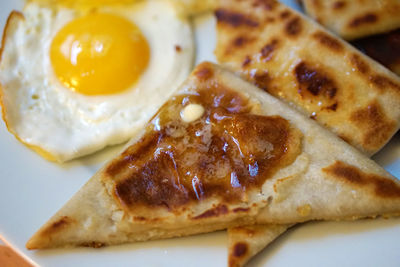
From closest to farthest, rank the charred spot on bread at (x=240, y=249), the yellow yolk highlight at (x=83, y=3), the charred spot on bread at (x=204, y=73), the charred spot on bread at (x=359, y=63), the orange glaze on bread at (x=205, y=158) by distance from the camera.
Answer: the charred spot on bread at (x=240, y=249)
the orange glaze on bread at (x=205, y=158)
the charred spot on bread at (x=359, y=63)
the charred spot on bread at (x=204, y=73)
the yellow yolk highlight at (x=83, y=3)

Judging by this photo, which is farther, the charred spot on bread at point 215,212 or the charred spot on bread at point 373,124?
the charred spot on bread at point 373,124

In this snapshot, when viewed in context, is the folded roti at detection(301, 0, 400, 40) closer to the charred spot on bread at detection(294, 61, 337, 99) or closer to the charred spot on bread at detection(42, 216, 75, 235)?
the charred spot on bread at detection(294, 61, 337, 99)

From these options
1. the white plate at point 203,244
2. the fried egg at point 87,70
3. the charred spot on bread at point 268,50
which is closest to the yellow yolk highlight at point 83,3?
the fried egg at point 87,70

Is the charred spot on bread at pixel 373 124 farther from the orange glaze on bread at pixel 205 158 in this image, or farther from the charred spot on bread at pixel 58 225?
the charred spot on bread at pixel 58 225

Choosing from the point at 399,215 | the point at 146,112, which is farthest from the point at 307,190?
the point at 146,112

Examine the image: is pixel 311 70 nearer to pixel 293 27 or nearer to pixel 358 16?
pixel 293 27

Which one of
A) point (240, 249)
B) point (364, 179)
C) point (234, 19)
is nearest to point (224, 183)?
point (240, 249)

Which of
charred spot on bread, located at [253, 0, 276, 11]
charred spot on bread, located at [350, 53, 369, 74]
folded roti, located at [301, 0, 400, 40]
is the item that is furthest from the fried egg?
charred spot on bread, located at [350, 53, 369, 74]
